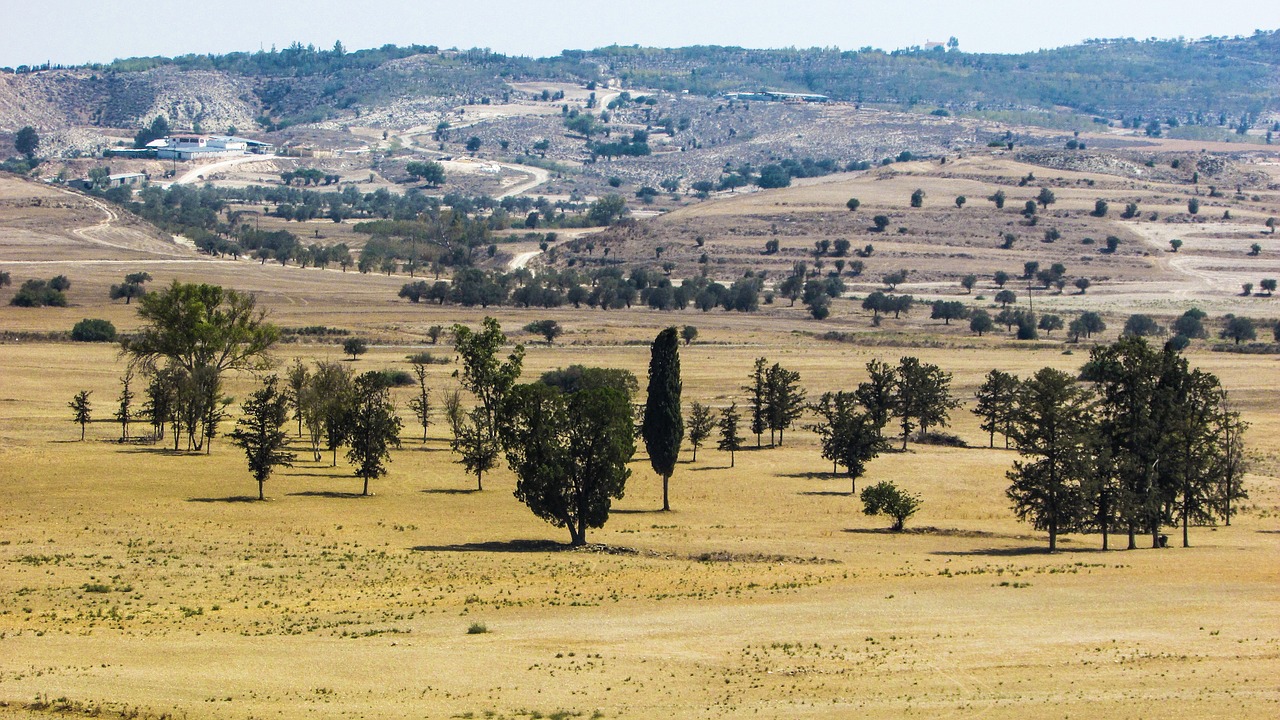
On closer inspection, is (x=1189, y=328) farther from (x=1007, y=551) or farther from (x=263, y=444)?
(x=263, y=444)

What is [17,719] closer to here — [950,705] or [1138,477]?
[950,705]

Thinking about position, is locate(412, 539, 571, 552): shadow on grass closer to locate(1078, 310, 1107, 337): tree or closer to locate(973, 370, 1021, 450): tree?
locate(973, 370, 1021, 450): tree

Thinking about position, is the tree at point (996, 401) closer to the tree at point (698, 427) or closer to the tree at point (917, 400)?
the tree at point (917, 400)

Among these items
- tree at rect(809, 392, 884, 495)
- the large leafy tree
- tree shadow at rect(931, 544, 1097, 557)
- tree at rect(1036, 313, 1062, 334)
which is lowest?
tree at rect(1036, 313, 1062, 334)

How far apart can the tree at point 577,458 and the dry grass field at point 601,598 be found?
55.5 inches

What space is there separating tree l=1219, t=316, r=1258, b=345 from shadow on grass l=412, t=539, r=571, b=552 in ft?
311

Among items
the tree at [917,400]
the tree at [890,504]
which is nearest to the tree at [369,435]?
the tree at [890,504]

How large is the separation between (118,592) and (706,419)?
4211 cm

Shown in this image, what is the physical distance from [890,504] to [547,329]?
71.2 metres

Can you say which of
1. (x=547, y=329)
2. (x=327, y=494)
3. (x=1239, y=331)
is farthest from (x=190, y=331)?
(x=1239, y=331)

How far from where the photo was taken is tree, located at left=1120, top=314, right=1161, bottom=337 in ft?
434

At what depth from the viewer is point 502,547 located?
4744 cm

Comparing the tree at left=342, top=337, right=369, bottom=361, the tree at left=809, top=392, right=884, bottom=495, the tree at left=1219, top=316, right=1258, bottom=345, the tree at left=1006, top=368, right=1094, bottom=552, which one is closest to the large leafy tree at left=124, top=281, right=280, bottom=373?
the tree at left=342, top=337, right=369, bottom=361

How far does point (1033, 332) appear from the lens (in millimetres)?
131125
